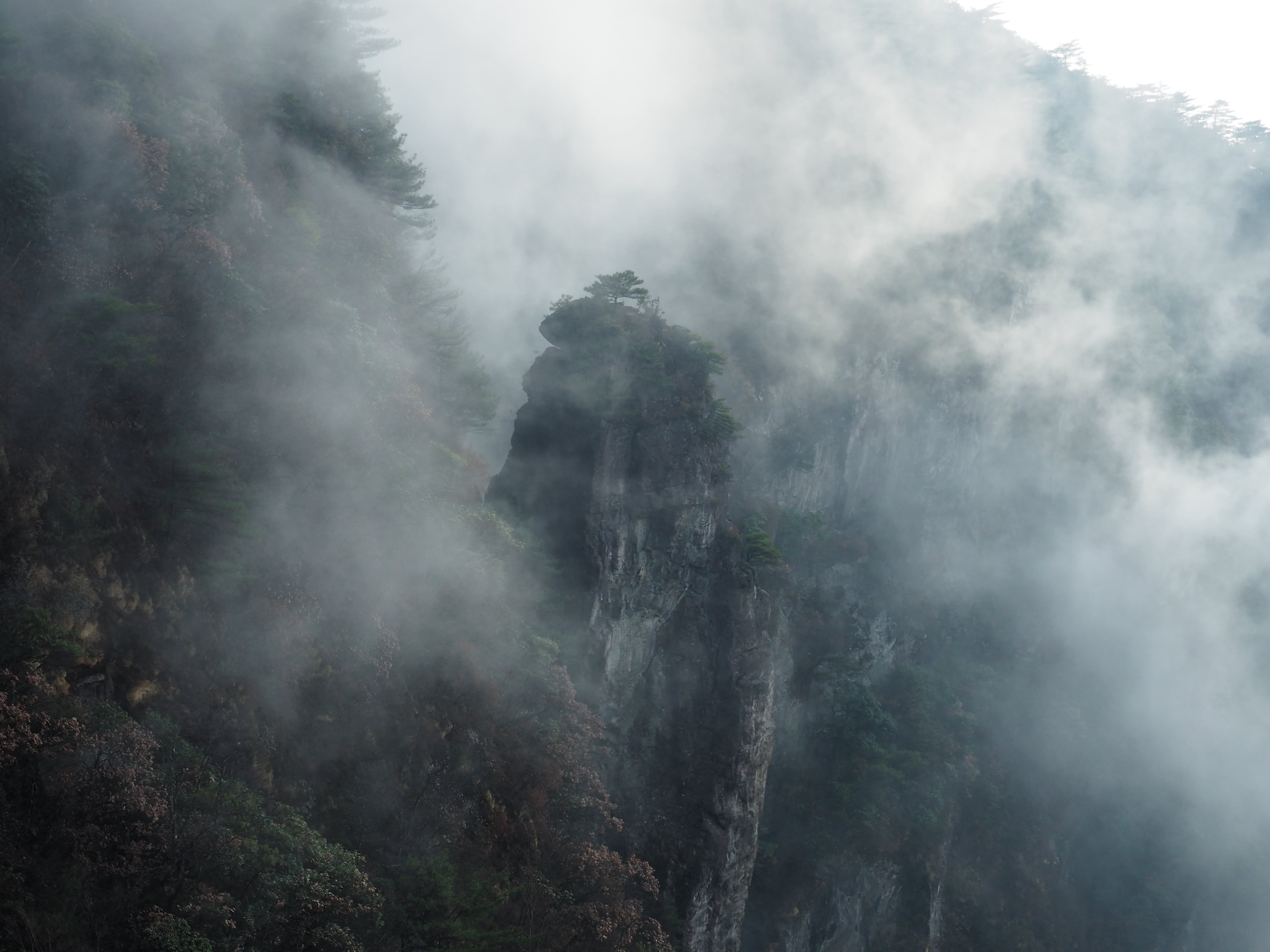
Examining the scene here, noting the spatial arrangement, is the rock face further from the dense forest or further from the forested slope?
the forested slope

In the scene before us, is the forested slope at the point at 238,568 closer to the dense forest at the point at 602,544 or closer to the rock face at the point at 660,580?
the dense forest at the point at 602,544

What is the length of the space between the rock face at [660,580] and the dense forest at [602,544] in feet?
0.53

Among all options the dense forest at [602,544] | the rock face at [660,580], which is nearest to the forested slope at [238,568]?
the dense forest at [602,544]

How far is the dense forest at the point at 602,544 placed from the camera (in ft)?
39.4

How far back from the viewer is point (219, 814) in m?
10.4

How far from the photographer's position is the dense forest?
12.0 metres

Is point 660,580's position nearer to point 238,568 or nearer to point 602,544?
point 602,544

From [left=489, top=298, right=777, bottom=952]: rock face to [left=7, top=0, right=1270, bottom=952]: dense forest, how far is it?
16 cm

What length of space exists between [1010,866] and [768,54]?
51.7 m

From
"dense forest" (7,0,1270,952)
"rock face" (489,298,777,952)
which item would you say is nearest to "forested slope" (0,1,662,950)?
"dense forest" (7,0,1270,952)

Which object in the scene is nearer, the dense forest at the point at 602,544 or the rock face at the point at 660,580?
the dense forest at the point at 602,544

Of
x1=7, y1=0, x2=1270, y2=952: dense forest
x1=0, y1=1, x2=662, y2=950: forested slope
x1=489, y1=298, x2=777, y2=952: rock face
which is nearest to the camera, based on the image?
x1=0, y1=1, x2=662, y2=950: forested slope

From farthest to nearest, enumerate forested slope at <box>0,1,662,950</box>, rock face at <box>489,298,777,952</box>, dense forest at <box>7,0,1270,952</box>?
1. rock face at <box>489,298,777,952</box>
2. dense forest at <box>7,0,1270,952</box>
3. forested slope at <box>0,1,662,950</box>

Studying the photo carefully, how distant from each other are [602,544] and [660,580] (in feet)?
8.49
